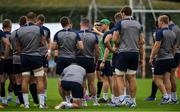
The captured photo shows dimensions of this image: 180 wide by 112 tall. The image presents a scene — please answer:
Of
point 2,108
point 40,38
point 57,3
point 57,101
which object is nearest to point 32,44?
point 40,38

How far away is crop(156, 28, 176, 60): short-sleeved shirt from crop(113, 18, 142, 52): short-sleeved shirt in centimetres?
120

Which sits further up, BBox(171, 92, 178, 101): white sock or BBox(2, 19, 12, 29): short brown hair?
BBox(2, 19, 12, 29): short brown hair

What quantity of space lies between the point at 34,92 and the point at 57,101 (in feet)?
7.21

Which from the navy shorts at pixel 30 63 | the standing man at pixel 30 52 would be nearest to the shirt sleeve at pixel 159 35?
the standing man at pixel 30 52

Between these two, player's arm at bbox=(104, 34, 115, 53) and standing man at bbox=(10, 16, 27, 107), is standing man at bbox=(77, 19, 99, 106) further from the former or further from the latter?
standing man at bbox=(10, 16, 27, 107)

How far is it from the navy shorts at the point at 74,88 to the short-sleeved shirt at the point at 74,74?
0.08 metres

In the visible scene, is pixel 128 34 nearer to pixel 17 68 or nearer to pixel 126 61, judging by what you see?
pixel 126 61

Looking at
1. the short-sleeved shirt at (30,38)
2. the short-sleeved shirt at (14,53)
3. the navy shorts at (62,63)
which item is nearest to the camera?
the short-sleeved shirt at (30,38)

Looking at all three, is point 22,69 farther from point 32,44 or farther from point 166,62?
point 166,62

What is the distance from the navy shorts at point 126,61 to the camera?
22.1m

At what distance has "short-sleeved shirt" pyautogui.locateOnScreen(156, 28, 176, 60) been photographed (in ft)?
76.4

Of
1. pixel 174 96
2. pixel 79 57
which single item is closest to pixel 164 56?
pixel 174 96

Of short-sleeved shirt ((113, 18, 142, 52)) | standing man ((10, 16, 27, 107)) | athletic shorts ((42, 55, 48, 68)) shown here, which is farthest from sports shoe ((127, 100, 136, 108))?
athletic shorts ((42, 55, 48, 68))

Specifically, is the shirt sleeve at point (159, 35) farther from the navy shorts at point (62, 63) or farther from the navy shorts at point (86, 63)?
the navy shorts at point (62, 63)
